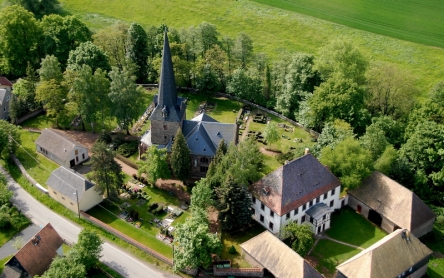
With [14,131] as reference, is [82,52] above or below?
above

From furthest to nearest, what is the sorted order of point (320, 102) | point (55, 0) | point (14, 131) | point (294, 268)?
1. point (55, 0)
2. point (320, 102)
3. point (14, 131)
4. point (294, 268)

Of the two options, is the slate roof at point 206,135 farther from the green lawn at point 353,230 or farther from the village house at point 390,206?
the village house at point 390,206

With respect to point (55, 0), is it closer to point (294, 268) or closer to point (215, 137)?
point (215, 137)

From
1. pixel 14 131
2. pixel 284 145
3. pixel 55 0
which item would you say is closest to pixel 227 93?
pixel 284 145

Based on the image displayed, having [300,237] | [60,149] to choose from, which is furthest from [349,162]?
[60,149]

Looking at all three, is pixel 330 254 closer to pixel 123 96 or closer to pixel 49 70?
pixel 123 96

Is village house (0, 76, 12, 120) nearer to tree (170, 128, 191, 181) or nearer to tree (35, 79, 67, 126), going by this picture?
tree (35, 79, 67, 126)
